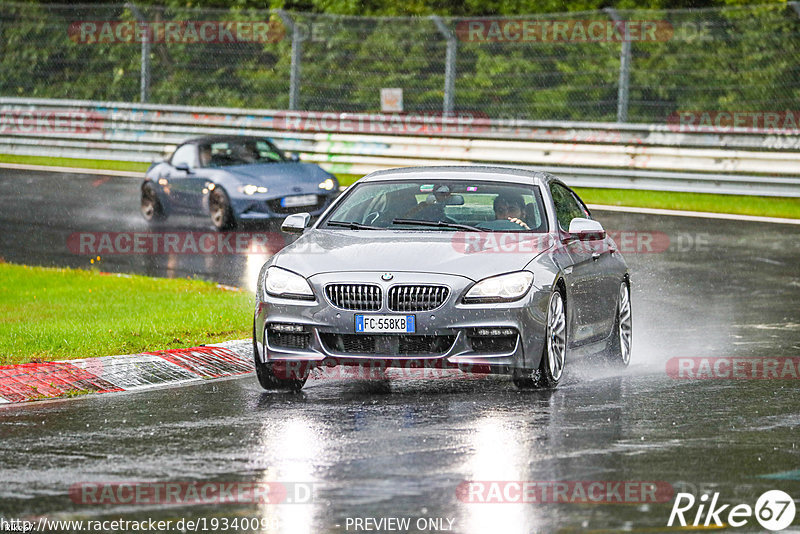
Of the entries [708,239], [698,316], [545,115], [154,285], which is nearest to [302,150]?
[545,115]

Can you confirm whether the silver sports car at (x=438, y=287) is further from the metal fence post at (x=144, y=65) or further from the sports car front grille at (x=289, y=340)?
the metal fence post at (x=144, y=65)

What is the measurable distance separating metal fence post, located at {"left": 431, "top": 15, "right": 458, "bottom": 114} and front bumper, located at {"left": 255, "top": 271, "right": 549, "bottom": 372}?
1749 cm

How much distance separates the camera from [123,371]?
1111 cm

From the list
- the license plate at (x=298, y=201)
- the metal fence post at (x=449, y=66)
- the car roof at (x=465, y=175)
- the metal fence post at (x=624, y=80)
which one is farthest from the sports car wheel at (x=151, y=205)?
the car roof at (x=465, y=175)

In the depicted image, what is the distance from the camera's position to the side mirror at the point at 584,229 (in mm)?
11031

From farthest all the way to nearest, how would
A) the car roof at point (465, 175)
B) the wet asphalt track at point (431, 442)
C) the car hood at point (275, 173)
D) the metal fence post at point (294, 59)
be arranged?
1. the metal fence post at point (294, 59)
2. the car hood at point (275, 173)
3. the car roof at point (465, 175)
4. the wet asphalt track at point (431, 442)

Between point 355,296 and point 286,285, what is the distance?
518mm

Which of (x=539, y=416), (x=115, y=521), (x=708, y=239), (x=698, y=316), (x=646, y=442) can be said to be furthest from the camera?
(x=708, y=239)

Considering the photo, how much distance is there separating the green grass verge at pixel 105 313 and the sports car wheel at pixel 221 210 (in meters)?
3.94

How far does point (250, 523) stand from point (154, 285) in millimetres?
10240

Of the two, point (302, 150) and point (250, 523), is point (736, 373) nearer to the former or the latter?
point (250, 523)

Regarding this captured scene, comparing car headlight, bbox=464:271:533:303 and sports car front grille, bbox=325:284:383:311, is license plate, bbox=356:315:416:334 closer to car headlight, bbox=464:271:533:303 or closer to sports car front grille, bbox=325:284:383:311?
sports car front grille, bbox=325:284:383:311

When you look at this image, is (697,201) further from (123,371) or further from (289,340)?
(289,340)

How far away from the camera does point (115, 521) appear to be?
262 inches
